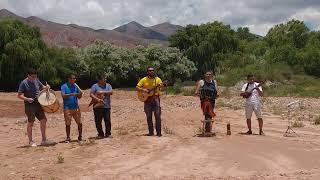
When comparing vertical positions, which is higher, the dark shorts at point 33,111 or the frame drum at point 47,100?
the frame drum at point 47,100

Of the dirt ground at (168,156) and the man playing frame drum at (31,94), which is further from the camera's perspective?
the man playing frame drum at (31,94)

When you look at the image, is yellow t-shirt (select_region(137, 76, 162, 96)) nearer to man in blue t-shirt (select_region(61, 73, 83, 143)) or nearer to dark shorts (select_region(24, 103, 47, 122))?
man in blue t-shirt (select_region(61, 73, 83, 143))

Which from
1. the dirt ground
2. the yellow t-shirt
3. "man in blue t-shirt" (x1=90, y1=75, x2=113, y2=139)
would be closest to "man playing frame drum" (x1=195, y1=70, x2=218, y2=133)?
the dirt ground

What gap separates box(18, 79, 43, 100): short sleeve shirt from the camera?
39.8 ft

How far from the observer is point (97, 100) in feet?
42.8

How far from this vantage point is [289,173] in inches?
384

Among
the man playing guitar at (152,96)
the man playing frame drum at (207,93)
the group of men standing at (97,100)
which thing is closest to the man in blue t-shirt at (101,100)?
the group of men standing at (97,100)

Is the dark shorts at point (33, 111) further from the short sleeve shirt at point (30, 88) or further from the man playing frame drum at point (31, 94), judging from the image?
the short sleeve shirt at point (30, 88)

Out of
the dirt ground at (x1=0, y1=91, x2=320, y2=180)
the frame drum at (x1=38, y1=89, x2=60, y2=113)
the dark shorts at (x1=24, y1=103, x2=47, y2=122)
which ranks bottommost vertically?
the dirt ground at (x1=0, y1=91, x2=320, y2=180)

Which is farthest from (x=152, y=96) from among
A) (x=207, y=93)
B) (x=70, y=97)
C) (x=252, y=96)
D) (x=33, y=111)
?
(x=33, y=111)

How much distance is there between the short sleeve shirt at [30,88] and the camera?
12117mm

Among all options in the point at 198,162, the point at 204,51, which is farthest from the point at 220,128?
the point at 204,51

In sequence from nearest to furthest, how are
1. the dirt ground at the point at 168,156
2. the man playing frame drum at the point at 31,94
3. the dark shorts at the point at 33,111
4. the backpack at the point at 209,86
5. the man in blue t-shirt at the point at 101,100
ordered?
the dirt ground at the point at 168,156, the man playing frame drum at the point at 31,94, the dark shorts at the point at 33,111, the man in blue t-shirt at the point at 101,100, the backpack at the point at 209,86

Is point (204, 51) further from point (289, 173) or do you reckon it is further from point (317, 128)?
point (289, 173)
